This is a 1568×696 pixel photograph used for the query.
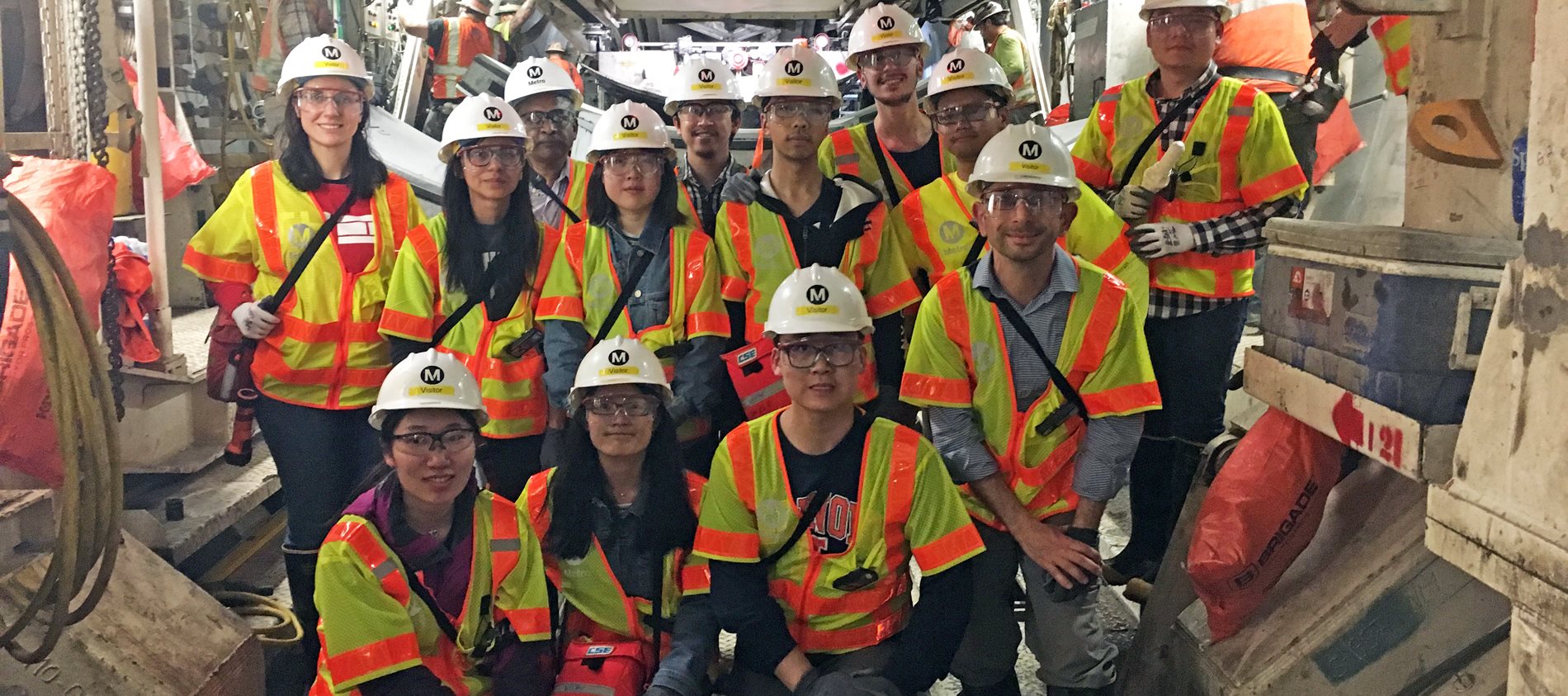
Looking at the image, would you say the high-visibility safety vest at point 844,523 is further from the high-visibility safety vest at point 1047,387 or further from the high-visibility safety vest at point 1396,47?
the high-visibility safety vest at point 1396,47

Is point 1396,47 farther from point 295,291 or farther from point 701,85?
point 295,291

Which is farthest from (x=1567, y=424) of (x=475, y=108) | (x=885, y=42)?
(x=475, y=108)

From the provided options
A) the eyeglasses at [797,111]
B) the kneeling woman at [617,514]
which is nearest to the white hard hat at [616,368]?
the kneeling woman at [617,514]

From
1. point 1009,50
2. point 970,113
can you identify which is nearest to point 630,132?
point 970,113

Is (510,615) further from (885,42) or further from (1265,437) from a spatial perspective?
(885,42)

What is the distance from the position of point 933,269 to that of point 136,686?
91.7 inches

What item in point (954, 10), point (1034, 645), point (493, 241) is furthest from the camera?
point (954, 10)

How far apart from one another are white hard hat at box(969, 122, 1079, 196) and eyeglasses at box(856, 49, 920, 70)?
3.03 ft

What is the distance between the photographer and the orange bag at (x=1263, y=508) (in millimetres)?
2676

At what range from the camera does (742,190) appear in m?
3.51

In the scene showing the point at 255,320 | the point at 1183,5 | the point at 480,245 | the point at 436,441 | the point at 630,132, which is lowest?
the point at 436,441

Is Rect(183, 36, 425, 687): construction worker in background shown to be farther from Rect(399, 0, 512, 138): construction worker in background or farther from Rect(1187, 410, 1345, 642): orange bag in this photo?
Rect(399, 0, 512, 138): construction worker in background

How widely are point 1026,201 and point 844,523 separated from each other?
34.0 inches

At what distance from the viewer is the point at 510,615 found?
2811mm
